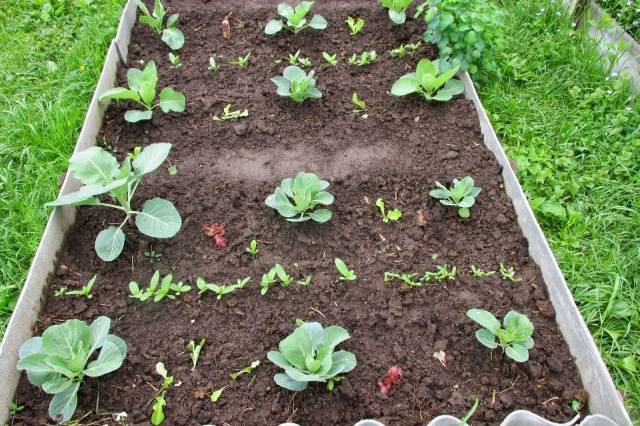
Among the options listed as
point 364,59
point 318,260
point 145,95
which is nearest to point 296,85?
point 364,59

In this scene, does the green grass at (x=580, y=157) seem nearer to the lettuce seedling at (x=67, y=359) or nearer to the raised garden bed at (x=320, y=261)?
the raised garden bed at (x=320, y=261)

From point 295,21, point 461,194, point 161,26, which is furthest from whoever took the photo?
point 161,26

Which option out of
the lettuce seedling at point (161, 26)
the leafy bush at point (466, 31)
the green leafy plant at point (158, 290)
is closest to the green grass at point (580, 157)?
the leafy bush at point (466, 31)

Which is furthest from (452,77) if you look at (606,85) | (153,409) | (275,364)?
(153,409)

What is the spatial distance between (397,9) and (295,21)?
735mm

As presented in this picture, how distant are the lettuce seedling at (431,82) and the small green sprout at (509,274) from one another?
1170 millimetres

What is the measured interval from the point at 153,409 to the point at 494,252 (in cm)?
170

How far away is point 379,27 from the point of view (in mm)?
3781

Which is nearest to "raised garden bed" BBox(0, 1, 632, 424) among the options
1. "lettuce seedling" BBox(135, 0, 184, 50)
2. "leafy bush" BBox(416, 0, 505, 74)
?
"lettuce seedling" BBox(135, 0, 184, 50)

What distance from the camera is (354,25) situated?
373cm

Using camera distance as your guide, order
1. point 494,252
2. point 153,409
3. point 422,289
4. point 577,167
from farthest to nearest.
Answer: point 577,167 → point 494,252 → point 422,289 → point 153,409

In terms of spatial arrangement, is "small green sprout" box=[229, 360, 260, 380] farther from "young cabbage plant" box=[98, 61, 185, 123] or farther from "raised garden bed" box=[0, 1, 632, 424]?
"young cabbage plant" box=[98, 61, 185, 123]

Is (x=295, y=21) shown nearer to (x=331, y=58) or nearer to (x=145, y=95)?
(x=331, y=58)

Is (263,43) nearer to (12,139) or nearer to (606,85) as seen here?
(12,139)
